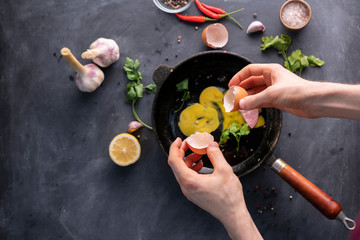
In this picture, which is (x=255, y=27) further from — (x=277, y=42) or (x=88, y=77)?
(x=88, y=77)

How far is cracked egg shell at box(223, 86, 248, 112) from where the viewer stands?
1.23m

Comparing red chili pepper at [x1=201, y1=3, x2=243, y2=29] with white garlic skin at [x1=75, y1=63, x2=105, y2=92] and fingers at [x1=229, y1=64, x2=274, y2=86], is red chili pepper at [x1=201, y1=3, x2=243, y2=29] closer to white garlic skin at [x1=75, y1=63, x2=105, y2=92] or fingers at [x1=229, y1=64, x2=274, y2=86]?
fingers at [x1=229, y1=64, x2=274, y2=86]

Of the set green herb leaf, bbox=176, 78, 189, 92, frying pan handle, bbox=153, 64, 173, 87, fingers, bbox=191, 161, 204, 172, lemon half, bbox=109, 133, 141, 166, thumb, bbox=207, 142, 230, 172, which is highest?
thumb, bbox=207, 142, 230, 172

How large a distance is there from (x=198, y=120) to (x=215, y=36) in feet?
1.39

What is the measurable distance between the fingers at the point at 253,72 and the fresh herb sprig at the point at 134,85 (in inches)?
16.2

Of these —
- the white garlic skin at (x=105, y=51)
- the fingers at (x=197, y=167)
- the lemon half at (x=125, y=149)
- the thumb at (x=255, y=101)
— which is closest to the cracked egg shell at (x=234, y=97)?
the thumb at (x=255, y=101)

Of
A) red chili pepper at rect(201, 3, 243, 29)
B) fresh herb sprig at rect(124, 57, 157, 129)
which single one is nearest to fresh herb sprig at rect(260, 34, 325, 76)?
red chili pepper at rect(201, 3, 243, 29)

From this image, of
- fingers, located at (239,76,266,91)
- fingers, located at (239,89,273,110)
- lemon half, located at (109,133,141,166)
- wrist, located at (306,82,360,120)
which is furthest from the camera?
lemon half, located at (109,133,141,166)

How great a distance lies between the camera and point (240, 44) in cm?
155

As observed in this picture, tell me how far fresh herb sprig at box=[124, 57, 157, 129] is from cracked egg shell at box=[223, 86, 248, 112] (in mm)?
384

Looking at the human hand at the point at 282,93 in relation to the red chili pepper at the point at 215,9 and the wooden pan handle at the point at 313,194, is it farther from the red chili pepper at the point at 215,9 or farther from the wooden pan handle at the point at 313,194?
the red chili pepper at the point at 215,9

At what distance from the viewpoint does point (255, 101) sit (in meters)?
1.15

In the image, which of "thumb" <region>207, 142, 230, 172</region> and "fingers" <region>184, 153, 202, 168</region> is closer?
"thumb" <region>207, 142, 230, 172</region>

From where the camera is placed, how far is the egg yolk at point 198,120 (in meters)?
1.52
